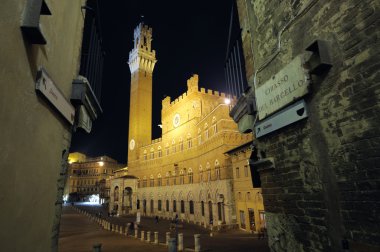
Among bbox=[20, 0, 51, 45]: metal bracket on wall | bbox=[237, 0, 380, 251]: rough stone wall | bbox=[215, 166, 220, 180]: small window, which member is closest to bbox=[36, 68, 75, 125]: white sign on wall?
bbox=[20, 0, 51, 45]: metal bracket on wall

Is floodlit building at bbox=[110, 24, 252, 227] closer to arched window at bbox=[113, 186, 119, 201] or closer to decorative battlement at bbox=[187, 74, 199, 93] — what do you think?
decorative battlement at bbox=[187, 74, 199, 93]

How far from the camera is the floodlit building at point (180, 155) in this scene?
25.3 m

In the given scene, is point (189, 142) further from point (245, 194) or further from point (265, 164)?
point (265, 164)

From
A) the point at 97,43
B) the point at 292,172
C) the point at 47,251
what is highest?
the point at 97,43

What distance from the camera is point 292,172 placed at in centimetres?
451

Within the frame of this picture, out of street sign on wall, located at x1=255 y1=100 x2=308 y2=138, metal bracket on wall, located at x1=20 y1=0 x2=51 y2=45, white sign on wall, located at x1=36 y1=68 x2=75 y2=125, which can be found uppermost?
metal bracket on wall, located at x1=20 y1=0 x2=51 y2=45

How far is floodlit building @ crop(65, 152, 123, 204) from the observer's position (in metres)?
73.9

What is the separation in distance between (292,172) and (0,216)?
4498mm

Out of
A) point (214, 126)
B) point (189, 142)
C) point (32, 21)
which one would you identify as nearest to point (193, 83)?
point (189, 142)

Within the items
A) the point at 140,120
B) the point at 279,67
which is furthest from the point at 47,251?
the point at 140,120

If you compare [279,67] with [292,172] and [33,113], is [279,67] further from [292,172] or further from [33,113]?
[33,113]

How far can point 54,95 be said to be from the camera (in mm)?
4473

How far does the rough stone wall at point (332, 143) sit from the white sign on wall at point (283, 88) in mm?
216

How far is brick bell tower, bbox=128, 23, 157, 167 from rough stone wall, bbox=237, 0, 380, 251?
4229 cm
